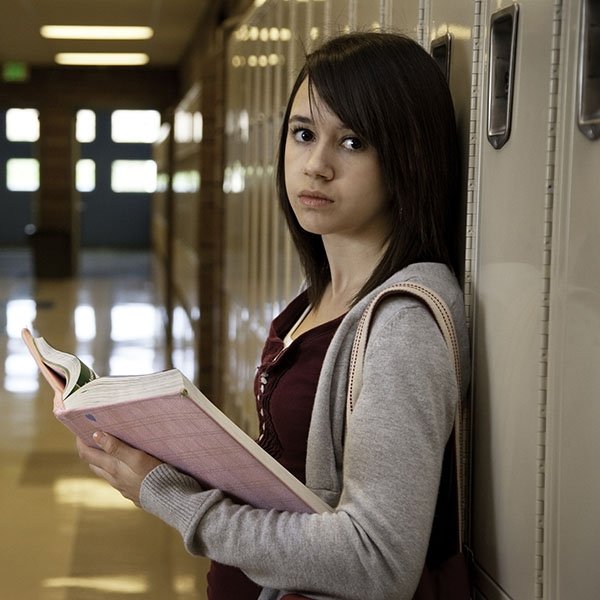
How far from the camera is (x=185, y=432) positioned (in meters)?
1.27

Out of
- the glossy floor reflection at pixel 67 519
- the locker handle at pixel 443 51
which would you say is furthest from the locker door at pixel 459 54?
the glossy floor reflection at pixel 67 519

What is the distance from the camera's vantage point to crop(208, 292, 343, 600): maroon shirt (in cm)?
154

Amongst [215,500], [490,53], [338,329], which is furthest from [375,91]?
[215,500]

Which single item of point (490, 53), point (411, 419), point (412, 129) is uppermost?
point (490, 53)

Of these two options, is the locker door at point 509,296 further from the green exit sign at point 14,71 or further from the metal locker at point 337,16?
the green exit sign at point 14,71

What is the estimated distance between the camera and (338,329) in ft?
4.65

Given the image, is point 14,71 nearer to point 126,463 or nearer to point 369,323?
point 126,463

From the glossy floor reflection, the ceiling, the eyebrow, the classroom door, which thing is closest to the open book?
the eyebrow

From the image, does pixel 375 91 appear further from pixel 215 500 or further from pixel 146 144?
pixel 146 144

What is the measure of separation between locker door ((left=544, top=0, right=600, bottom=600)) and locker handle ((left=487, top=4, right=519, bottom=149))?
0.18 metres

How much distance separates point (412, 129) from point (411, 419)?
1.58ft

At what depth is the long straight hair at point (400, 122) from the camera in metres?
1.45

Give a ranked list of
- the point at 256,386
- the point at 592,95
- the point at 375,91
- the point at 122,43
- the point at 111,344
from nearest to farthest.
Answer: the point at 592,95, the point at 375,91, the point at 256,386, the point at 111,344, the point at 122,43

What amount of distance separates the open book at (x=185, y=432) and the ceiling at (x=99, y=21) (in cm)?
971
